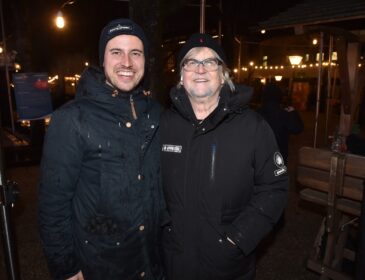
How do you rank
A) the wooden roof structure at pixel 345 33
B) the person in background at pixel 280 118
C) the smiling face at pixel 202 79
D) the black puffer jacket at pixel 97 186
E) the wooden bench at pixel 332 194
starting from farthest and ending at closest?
the wooden roof structure at pixel 345 33 < the person in background at pixel 280 118 < the wooden bench at pixel 332 194 < the smiling face at pixel 202 79 < the black puffer jacket at pixel 97 186

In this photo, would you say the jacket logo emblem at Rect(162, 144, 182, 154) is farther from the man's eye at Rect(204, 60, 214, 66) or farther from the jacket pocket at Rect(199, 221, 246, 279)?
the man's eye at Rect(204, 60, 214, 66)

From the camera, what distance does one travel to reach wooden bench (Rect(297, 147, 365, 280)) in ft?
11.5

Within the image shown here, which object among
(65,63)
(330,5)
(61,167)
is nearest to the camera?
(61,167)

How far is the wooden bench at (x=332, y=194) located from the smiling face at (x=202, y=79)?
190 centimetres

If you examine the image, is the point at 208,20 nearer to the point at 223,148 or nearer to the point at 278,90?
the point at 278,90

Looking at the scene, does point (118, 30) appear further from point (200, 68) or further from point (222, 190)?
point (222, 190)

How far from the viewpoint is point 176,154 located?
231 cm

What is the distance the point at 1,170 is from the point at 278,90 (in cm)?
414

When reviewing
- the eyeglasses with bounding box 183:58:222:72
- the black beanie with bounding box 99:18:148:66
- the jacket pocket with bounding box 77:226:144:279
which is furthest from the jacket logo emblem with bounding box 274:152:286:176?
the black beanie with bounding box 99:18:148:66

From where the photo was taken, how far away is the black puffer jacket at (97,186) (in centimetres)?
202

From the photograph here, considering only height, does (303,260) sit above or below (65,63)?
below

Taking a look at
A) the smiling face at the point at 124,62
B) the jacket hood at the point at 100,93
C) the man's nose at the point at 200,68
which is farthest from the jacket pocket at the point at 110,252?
the man's nose at the point at 200,68

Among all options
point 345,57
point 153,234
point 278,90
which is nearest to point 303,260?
point 278,90

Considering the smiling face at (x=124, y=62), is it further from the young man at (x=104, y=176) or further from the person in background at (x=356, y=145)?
the person in background at (x=356, y=145)
